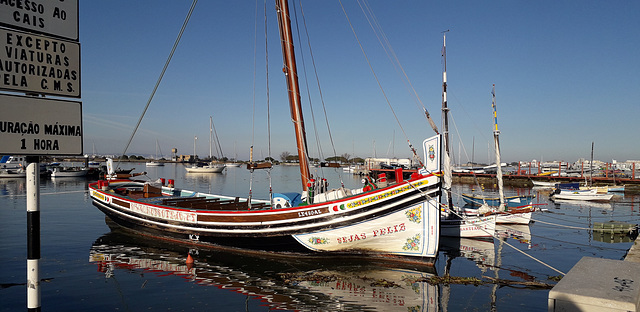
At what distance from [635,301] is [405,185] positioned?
31.1ft

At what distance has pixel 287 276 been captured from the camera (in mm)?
12891

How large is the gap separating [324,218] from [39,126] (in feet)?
35.3

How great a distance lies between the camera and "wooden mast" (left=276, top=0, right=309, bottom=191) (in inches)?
667

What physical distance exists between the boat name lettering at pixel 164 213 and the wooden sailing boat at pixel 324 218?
0.14 ft

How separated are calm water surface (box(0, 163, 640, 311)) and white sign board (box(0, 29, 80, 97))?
25.0 ft

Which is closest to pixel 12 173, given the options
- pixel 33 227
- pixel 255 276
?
pixel 255 276

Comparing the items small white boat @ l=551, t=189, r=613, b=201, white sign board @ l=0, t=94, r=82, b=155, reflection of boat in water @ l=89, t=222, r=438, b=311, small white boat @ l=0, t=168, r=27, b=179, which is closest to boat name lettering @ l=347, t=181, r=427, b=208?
reflection of boat in water @ l=89, t=222, r=438, b=311

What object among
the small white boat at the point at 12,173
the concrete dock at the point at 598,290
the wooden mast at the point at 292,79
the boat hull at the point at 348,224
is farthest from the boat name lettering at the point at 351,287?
the small white boat at the point at 12,173

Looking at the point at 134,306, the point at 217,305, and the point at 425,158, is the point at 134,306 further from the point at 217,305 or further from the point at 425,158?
the point at 425,158

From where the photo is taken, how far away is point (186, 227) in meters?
16.5

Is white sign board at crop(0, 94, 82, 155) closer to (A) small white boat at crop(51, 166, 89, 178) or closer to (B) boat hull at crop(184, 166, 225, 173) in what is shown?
(A) small white boat at crop(51, 166, 89, 178)

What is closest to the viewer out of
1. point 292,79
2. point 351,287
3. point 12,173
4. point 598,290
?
point 598,290

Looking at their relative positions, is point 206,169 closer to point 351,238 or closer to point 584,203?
point 584,203

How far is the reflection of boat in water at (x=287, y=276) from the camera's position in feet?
35.3
